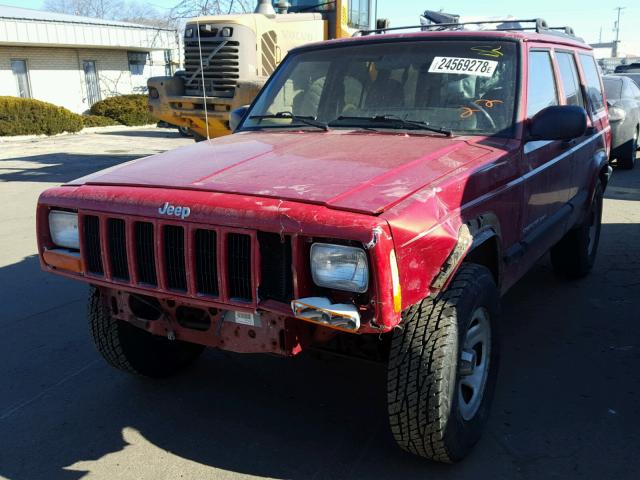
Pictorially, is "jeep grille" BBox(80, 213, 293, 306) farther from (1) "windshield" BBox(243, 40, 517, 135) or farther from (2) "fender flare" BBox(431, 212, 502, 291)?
(1) "windshield" BBox(243, 40, 517, 135)

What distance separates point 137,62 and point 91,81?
297 cm

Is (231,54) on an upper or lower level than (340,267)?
upper

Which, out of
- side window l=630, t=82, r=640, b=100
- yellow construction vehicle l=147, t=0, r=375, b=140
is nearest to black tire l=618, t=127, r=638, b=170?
side window l=630, t=82, r=640, b=100

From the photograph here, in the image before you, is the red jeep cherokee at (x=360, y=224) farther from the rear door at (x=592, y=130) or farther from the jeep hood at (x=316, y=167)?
the rear door at (x=592, y=130)

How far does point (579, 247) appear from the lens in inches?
210

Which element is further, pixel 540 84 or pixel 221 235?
pixel 540 84

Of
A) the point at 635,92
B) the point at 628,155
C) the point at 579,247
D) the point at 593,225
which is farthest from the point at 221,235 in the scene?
the point at 635,92

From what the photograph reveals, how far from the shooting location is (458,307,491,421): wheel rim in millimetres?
2869

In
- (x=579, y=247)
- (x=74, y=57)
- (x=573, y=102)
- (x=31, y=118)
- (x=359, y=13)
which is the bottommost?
(x=31, y=118)

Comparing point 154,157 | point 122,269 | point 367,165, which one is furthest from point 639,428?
point 154,157

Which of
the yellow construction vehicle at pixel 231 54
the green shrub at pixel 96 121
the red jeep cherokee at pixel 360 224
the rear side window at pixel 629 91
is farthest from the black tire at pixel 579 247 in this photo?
the green shrub at pixel 96 121

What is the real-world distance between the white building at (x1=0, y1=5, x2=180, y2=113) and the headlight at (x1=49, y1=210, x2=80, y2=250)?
22515 mm

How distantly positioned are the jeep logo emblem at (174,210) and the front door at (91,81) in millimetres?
28238

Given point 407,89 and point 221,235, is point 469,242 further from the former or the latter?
point 407,89
